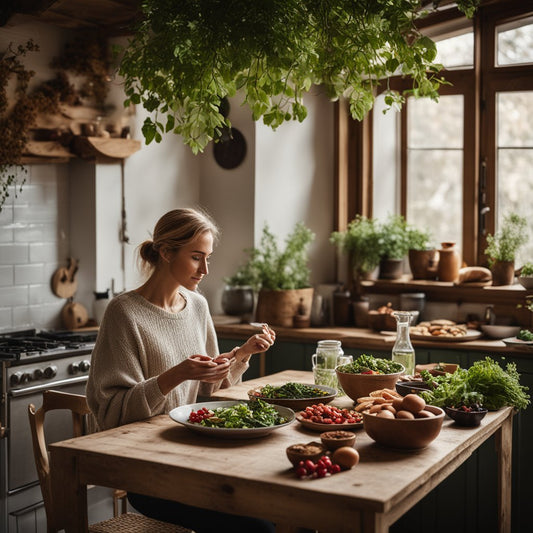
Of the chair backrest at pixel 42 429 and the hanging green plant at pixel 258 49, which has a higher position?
the hanging green plant at pixel 258 49

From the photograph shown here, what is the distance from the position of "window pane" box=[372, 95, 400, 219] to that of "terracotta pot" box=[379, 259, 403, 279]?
416 mm

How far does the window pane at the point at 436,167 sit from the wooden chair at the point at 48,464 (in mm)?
3151

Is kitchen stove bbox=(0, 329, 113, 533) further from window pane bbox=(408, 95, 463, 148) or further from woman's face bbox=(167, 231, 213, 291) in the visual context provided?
window pane bbox=(408, 95, 463, 148)

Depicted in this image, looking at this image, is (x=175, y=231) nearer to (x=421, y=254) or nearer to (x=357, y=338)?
(x=357, y=338)

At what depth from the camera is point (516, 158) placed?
546 centimetres

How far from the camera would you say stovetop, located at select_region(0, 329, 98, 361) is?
4262 mm

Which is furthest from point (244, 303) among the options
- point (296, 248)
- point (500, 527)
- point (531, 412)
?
point (500, 527)

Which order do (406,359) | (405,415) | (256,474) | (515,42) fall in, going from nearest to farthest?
(256,474)
(405,415)
(406,359)
(515,42)

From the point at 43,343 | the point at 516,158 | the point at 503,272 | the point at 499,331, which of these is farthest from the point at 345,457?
the point at 516,158

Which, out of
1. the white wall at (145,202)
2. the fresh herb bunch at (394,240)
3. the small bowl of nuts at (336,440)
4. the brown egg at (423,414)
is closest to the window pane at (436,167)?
the fresh herb bunch at (394,240)

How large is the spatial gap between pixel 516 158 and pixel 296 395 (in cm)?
298

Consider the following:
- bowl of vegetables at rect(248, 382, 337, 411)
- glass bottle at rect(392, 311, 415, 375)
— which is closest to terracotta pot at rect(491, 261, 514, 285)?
glass bottle at rect(392, 311, 415, 375)

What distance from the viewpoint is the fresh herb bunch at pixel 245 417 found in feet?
8.90

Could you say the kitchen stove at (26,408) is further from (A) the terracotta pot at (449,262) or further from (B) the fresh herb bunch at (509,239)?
(B) the fresh herb bunch at (509,239)
